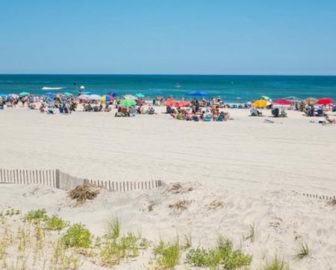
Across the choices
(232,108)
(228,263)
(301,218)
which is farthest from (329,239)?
(232,108)

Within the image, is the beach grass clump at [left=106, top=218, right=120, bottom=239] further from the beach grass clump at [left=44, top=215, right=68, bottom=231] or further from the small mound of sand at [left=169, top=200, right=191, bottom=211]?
the small mound of sand at [left=169, top=200, right=191, bottom=211]

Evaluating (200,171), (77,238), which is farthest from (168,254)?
(200,171)

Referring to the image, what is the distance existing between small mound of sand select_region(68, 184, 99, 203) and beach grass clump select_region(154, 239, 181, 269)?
11.3ft

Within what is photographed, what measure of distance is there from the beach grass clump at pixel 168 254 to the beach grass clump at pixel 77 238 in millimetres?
1190

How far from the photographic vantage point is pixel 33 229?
801cm

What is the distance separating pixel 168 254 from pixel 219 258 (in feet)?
2.65

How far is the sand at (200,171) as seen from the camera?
301 inches

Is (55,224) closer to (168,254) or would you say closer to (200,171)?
(168,254)

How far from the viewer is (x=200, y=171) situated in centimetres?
1431

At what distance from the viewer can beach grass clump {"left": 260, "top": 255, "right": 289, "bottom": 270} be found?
616 cm

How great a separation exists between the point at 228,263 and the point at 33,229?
380 centimetres

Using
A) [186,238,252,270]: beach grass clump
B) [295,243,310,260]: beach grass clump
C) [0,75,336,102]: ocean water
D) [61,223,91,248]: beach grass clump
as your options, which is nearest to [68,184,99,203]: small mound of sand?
[61,223,91,248]: beach grass clump

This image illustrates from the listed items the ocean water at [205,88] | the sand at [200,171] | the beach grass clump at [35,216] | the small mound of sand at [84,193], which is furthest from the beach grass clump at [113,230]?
the ocean water at [205,88]

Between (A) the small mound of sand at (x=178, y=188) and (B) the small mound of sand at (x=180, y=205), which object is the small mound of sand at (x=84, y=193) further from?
(B) the small mound of sand at (x=180, y=205)
